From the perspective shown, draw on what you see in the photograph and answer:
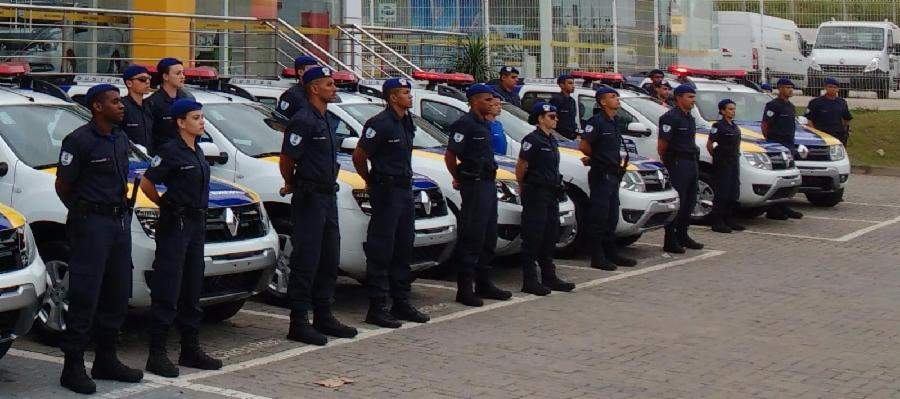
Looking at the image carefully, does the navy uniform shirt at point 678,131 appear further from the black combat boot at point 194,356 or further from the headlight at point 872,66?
the headlight at point 872,66

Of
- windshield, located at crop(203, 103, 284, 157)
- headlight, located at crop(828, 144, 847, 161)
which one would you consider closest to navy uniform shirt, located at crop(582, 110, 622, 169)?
windshield, located at crop(203, 103, 284, 157)

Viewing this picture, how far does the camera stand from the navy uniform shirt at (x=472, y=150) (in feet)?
37.0

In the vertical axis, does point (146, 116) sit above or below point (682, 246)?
above

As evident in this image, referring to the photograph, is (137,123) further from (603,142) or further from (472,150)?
(603,142)

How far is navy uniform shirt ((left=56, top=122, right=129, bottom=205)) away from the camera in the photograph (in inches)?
321

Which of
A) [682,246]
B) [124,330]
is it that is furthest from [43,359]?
[682,246]

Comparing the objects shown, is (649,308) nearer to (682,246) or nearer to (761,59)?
(682,246)

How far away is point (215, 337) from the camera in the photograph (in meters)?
9.95

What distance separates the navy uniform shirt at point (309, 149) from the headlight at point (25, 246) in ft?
6.90

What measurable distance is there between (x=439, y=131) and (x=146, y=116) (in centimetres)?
349

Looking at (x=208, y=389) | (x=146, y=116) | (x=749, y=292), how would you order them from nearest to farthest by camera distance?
1. (x=208, y=389)
2. (x=146, y=116)
3. (x=749, y=292)

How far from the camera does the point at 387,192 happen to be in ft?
33.8

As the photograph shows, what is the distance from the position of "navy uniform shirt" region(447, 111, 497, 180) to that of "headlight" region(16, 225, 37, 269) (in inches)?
159

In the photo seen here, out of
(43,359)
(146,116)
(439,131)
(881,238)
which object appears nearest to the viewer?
(43,359)
